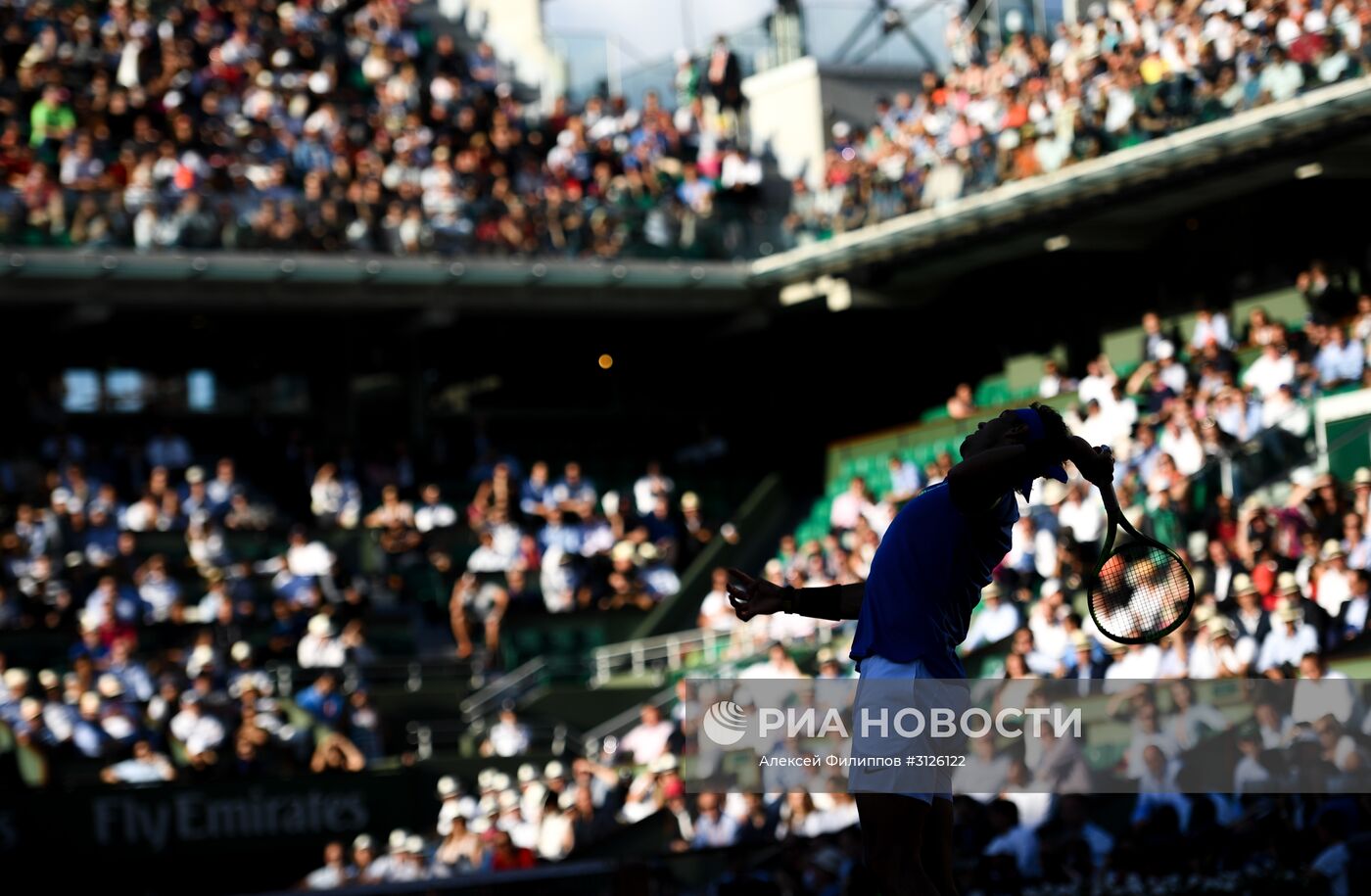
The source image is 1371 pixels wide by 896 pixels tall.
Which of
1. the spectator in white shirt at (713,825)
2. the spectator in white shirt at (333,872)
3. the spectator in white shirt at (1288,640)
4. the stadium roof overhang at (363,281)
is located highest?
the stadium roof overhang at (363,281)

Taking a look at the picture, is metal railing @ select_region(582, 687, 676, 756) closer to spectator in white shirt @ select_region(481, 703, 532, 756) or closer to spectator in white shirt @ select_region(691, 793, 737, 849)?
spectator in white shirt @ select_region(481, 703, 532, 756)

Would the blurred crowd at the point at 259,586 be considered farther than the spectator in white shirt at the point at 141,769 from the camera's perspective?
Yes

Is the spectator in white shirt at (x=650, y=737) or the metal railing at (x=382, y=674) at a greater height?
the metal railing at (x=382, y=674)

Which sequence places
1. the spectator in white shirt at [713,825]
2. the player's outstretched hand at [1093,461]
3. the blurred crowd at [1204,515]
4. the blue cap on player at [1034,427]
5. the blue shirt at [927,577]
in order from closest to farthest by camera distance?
the player's outstretched hand at [1093,461], the blue cap on player at [1034,427], the blue shirt at [927,577], the blurred crowd at [1204,515], the spectator in white shirt at [713,825]

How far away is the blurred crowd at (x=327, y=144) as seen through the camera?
71.6 feet

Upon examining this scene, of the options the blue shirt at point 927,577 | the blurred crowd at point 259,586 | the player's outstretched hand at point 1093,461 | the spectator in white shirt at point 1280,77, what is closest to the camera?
the player's outstretched hand at point 1093,461

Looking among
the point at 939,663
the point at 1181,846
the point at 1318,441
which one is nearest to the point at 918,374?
the point at 1318,441

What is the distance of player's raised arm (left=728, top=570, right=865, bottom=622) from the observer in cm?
612

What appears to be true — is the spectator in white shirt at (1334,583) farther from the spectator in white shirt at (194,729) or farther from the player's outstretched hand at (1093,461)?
the spectator in white shirt at (194,729)

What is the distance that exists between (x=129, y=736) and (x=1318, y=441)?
9877 mm

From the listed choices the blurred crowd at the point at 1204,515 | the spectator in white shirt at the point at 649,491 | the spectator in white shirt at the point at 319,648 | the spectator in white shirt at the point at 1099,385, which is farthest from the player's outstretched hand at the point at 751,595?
the spectator in white shirt at the point at 649,491

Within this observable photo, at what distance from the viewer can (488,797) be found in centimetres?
1806

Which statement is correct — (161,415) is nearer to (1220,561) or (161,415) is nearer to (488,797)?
(488,797)

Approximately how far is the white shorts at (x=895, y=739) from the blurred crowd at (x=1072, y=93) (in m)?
12.8
